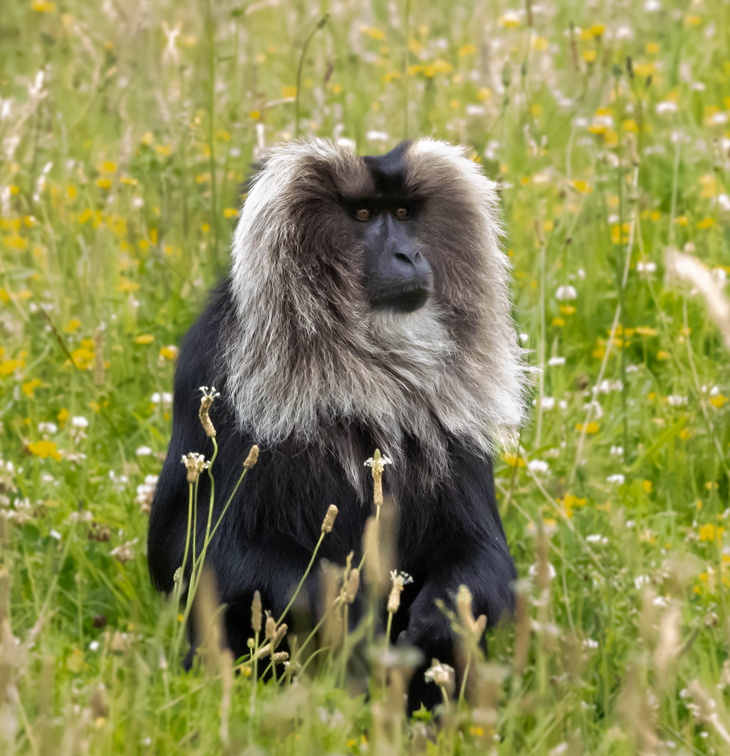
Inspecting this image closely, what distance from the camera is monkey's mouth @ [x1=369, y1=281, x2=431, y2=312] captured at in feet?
12.3

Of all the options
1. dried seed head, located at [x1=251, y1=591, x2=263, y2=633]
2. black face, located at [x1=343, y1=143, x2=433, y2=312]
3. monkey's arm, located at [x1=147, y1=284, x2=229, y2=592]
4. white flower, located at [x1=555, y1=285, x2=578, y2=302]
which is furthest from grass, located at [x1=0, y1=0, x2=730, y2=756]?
black face, located at [x1=343, y1=143, x2=433, y2=312]

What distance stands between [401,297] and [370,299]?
10 cm

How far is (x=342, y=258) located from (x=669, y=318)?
2383 mm

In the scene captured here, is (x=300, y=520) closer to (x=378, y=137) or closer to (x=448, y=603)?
(x=448, y=603)

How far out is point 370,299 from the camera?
12.5 ft

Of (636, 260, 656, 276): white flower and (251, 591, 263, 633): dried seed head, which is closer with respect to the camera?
(251, 591, 263, 633): dried seed head

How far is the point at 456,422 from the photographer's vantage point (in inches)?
151

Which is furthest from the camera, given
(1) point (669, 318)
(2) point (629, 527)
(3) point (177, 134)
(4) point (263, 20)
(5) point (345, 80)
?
(4) point (263, 20)

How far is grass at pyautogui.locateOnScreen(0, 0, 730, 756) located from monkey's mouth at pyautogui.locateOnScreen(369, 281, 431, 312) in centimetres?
71

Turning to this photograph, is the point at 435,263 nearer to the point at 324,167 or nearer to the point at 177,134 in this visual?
the point at 324,167

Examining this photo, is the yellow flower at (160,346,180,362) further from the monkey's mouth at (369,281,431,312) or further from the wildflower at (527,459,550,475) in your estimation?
the monkey's mouth at (369,281,431,312)

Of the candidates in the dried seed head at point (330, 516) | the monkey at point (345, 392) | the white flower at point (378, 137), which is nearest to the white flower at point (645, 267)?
the white flower at point (378, 137)

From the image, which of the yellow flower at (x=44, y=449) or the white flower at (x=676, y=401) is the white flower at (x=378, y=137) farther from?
the yellow flower at (x=44, y=449)

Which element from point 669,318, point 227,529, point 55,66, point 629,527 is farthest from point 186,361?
point 55,66
